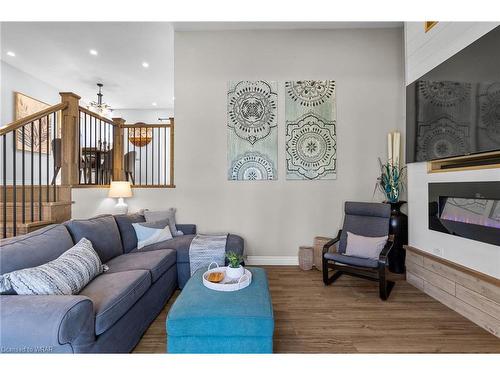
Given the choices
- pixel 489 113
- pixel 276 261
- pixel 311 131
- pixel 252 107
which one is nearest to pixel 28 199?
pixel 252 107

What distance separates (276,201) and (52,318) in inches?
112

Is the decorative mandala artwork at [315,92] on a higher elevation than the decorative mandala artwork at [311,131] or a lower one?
higher

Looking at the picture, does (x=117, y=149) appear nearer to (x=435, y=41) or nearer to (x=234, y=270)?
(x=234, y=270)

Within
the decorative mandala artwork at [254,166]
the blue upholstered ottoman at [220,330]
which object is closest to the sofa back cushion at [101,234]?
the blue upholstered ottoman at [220,330]

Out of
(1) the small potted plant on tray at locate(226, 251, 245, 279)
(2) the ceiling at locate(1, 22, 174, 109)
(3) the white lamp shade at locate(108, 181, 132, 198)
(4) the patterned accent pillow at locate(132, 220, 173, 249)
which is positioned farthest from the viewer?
(2) the ceiling at locate(1, 22, 174, 109)

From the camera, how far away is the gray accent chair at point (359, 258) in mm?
2463

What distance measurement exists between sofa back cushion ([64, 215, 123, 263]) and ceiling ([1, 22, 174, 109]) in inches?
114

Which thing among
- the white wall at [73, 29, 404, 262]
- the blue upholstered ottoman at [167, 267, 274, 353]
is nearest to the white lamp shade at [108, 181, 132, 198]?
the white wall at [73, 29, 404, 262]

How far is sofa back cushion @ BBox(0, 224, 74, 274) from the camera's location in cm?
144

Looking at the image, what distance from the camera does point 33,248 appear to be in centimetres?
159

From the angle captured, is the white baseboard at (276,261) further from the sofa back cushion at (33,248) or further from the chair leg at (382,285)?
the sofa back cushion at (33,248)

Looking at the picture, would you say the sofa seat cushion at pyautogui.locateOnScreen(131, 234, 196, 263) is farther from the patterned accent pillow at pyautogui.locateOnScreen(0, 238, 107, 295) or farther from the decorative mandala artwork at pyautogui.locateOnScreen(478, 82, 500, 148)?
the decorative mandala artwork at pyautogui.locateOnScreen(478, 82, 500, 148)

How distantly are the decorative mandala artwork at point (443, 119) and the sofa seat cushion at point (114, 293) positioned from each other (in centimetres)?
302

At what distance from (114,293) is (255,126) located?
276 centimetres
